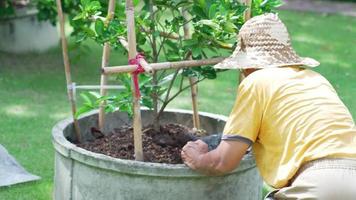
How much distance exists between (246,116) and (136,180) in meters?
0.59

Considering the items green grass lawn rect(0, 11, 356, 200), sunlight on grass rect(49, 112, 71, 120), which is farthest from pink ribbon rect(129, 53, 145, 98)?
sunlight on grass rect(49, 112, 71, 120)

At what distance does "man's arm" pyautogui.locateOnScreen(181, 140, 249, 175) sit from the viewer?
323 centimetres

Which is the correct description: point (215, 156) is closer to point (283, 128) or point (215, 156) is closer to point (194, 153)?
point (194, 153)

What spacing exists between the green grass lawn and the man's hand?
1438 mm

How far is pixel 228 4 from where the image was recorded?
361cm

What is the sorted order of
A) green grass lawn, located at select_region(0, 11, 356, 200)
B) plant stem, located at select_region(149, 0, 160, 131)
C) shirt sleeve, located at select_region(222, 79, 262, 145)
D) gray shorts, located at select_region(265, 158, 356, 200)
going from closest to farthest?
1. gray shorts, located at select_region(265, 158, 356, 200)
2. shirt sleeve, located at select_region(222, 79, 262, 145)
3. plant stem, located at select_region(149, 0, 160, 131)
4. green grass lawn, located at select_region(0, 11, 356, 200)

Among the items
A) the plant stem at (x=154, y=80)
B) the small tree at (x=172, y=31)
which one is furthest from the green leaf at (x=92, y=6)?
the plant stem at (x=154, y=80)

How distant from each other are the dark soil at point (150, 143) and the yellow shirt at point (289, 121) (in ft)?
1.98

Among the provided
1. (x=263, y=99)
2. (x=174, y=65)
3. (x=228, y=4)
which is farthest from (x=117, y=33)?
(x=263, y=99)

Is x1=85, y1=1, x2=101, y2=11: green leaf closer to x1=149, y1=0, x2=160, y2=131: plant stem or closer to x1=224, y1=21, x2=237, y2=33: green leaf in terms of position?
x1=149, y1=0, x2=160, y2=131: plant stem

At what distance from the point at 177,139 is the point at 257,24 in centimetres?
82

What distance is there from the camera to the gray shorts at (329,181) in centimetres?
303

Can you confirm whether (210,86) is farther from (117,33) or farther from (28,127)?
(117,33)

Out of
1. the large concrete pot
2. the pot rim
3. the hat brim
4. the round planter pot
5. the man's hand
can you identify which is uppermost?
the hat brim
